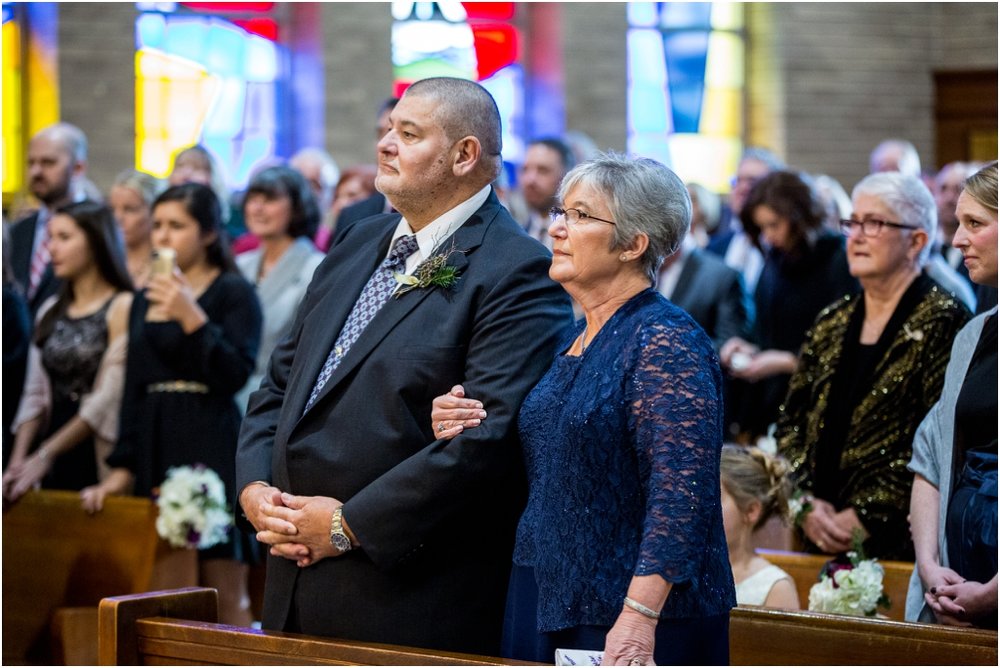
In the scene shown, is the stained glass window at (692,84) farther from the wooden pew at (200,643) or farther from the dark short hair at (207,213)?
the wooden pew at (200,643)

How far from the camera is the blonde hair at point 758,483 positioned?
3.88 meters

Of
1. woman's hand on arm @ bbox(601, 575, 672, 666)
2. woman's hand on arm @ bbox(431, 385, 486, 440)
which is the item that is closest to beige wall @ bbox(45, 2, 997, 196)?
woman's hand on arm @ bbox(431, 385, 486, 440)

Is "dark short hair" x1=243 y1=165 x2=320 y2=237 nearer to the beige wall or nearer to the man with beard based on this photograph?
the man with beard

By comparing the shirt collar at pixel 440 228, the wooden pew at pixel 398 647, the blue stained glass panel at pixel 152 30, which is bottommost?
the wooden pew at pixel 398 647

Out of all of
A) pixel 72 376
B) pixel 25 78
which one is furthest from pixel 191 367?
pixel 25 78

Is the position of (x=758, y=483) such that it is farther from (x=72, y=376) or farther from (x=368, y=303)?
(x=72, y=376)

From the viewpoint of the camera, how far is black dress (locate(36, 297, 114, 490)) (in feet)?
18.2

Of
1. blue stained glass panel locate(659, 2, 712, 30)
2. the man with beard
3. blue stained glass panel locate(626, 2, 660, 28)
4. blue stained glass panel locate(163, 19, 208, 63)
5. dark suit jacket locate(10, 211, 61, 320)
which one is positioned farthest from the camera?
blue stained glass panel locate(659, 2, 712, 30)

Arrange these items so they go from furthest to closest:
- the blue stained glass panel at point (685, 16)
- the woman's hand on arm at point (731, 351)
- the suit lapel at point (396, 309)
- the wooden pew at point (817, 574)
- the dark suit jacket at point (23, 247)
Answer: the blue stained glass panel at point (685, 16), the dark suit jacket at point (23, 247), the woman's hand on arm at point (731, 351), the wooden pew at point (817, 574), the suit lapel at point (396, 309)

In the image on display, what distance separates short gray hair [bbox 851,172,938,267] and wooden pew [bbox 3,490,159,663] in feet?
8.71

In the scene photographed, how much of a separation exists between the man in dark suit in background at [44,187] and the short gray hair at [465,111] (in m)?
3.95

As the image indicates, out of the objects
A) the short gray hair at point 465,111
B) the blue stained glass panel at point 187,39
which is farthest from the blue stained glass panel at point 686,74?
the short gray hair at point 465,111

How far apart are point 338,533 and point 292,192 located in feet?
10.0

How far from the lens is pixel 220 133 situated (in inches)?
430
